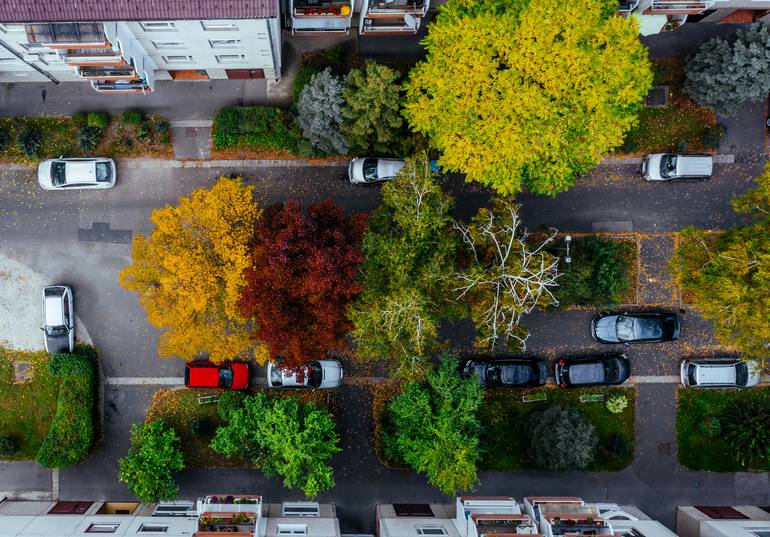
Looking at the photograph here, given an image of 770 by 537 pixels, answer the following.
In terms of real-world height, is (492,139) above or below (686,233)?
above

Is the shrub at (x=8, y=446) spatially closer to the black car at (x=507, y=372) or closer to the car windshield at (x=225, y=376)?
the car windshield at (x=225, y=376)

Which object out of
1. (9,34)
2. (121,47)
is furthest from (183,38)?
(9,34)

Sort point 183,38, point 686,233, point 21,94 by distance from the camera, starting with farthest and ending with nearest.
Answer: point 21,94 < point 686,233 < point 183,38

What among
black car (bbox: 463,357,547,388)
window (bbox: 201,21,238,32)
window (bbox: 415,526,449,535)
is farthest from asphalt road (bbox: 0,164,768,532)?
window (bbox: 201,21,238,32)

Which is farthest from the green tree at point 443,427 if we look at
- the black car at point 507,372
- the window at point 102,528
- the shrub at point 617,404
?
Result: the window at point 102,528

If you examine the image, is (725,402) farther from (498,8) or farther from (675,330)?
(498,8)

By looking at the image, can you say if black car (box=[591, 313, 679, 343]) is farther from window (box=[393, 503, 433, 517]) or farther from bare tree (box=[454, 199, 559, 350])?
window (box=[393, 503, 433, 517])
